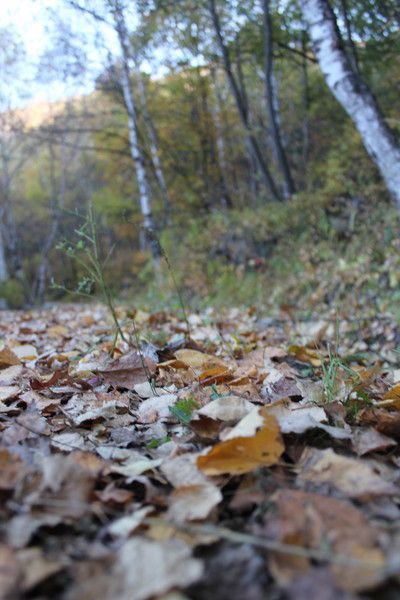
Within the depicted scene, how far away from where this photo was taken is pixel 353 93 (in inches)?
173

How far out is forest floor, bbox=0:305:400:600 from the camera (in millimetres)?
654

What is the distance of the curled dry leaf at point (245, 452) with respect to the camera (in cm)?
95

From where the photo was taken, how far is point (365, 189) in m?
7.64

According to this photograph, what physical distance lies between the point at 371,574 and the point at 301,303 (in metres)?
4.86

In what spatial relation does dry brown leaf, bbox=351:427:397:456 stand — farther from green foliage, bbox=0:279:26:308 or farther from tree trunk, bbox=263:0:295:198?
green foliage, bbox=0:279:26:308

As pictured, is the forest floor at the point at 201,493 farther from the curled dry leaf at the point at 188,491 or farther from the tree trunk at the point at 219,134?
the tree trunk at the point at 219,134

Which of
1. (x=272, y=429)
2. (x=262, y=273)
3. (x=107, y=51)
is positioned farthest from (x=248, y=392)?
(x=107, y=51)

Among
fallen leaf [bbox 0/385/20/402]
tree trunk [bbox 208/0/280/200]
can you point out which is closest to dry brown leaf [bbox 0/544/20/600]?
fallen leaf [bbox 0/385/20/402]

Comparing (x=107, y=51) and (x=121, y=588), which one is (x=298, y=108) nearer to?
(x=107, y=51)

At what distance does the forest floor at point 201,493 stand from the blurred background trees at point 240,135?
1.10m

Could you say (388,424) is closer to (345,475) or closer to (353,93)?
(345,475)

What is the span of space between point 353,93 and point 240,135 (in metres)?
10.0

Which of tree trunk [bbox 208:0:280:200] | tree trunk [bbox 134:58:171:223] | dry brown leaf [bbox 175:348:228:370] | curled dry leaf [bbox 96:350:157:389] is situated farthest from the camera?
tree trunk [bbox 134:58:171:223]

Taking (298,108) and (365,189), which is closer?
(365,189)
